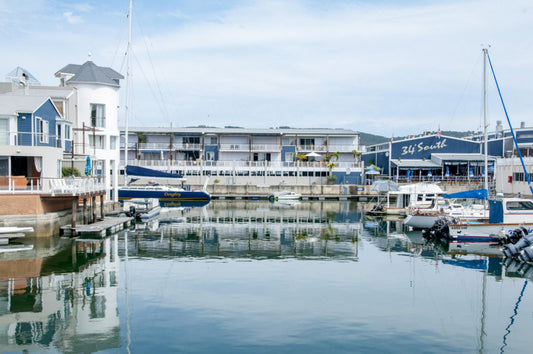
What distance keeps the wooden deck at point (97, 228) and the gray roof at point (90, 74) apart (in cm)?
1378

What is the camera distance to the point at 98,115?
43938 millimetres

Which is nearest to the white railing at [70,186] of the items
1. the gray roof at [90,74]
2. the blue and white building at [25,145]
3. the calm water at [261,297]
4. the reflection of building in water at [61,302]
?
the blue and white building at [25,145]

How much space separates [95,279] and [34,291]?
2.85 metres

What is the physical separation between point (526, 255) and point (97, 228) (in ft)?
81.5

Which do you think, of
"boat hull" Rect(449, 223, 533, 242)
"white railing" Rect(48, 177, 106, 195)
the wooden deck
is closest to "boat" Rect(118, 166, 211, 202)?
the wooden deck

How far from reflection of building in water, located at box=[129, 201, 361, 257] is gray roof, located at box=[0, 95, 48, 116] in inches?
438

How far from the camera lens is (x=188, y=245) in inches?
1198

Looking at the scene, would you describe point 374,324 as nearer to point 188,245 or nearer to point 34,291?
point 34,291

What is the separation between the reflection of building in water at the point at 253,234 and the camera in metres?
28.6

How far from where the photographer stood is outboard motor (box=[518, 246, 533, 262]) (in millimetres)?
24969

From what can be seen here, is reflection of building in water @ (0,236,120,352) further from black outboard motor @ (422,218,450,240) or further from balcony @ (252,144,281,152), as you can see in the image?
balcony @ (252,144,281,152)

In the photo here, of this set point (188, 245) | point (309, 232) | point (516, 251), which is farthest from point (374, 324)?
point (309, 232)

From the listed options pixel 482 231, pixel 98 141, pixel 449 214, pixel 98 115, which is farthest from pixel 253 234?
pixel 98 115

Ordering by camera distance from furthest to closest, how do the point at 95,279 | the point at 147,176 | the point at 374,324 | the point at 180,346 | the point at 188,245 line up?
the point at 147,176
the point at 188,245
the point at 95,279
the point at 374,324
the point at 180,346
